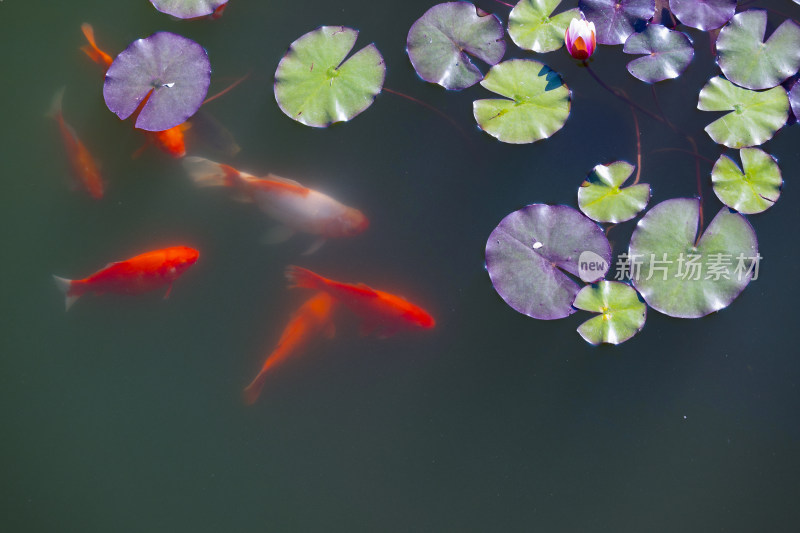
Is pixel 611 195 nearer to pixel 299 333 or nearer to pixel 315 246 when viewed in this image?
pixel 315 246

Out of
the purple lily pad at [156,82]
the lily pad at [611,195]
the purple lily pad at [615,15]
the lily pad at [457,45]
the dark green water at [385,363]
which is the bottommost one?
the dark green water at [385,363]

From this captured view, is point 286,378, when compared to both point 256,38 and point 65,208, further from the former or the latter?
point 256,38

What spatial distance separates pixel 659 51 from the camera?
7.39ft

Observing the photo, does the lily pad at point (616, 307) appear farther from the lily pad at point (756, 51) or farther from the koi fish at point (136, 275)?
the koi fish at point (136, 275)

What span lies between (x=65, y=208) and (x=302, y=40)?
1.12 metres

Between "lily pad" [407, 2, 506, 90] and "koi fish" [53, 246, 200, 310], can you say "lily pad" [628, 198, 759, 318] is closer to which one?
"lily pad" [407, 2, 506, 90]

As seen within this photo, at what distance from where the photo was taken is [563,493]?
2102 millimetres

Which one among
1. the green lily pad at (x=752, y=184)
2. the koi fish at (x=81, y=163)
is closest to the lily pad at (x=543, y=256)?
the green lily pad at (x=752, y=184)

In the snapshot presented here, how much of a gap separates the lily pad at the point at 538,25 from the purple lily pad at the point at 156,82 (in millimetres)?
1220

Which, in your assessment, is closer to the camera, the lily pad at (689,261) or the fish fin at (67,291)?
the lily pad at (689,261)

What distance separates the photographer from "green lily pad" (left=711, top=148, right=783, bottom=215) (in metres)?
2.09

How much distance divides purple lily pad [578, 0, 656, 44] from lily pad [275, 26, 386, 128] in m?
0.84

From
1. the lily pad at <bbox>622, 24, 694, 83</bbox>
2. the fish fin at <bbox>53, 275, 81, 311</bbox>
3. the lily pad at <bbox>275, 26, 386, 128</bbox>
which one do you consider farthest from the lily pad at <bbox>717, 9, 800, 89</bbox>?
the fish fin at <bbox>53, 275, 81, 311</bbox>

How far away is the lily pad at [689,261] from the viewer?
6.58 ft
